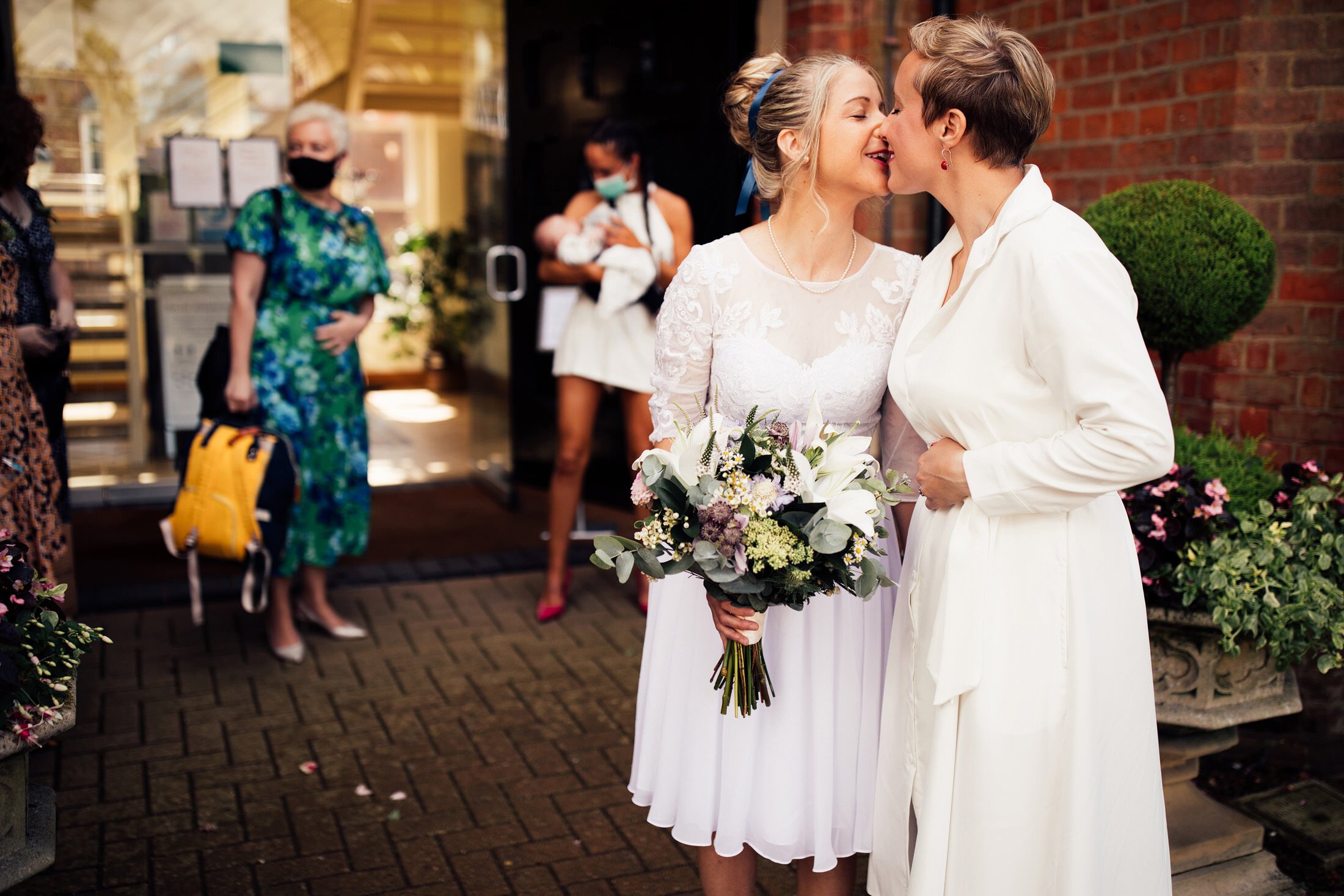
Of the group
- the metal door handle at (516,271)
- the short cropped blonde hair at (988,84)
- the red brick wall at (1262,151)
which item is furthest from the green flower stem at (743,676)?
the metal door handle at (516,271)

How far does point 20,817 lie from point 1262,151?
3820 mm

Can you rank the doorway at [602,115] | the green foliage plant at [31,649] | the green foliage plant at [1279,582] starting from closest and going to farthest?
1. the green foliage plant at [31,649]
2. the green foliage plant at [1279,582]
3. the doorway at [602,115]

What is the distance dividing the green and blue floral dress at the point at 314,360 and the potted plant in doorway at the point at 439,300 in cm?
615

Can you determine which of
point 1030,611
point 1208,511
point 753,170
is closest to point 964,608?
point 1030,611

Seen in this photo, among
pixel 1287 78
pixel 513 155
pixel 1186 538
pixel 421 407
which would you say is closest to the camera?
pixel 1186 538

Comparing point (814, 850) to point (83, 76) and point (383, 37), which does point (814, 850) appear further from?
point (383, 37)

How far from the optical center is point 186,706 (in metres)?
4.21

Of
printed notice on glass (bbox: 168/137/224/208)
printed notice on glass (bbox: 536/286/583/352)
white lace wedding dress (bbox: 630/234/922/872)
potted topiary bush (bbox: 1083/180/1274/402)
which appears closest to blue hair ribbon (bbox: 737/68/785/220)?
white lace wedding dress (bbox: 630/234/922/872)

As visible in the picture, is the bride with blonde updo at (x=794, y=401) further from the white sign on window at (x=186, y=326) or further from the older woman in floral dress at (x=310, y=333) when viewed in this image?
the white sign on window at (x=186, y=326)

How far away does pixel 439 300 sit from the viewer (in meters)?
11.3

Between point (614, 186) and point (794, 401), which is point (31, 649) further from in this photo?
point (614, 186)

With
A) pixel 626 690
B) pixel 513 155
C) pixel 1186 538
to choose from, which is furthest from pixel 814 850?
pixel 513 155

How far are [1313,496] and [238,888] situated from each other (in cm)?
291

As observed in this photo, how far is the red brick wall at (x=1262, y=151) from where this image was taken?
12.2 ft
